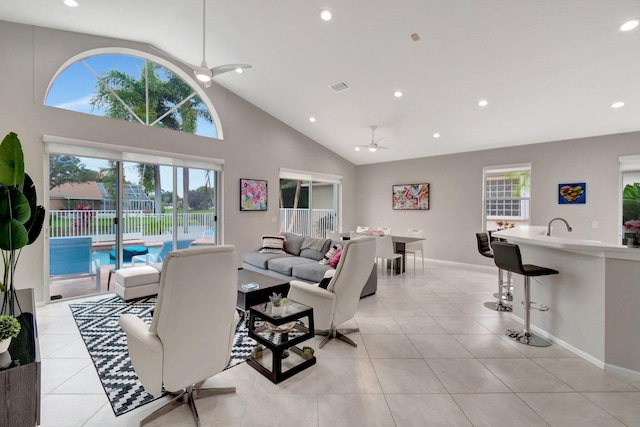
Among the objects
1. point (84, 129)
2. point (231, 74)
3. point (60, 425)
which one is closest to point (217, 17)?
point (231, 74)

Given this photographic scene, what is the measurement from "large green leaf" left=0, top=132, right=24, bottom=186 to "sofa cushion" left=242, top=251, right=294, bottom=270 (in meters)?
3.59

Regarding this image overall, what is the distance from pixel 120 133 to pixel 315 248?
3790 millimetres

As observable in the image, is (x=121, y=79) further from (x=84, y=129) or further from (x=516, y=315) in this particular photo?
(x=516, y=315)

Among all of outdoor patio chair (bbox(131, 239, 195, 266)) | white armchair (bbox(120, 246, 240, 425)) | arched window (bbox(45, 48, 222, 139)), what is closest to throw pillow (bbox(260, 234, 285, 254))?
outdoor patio chair (bbox(131, 239, 195, 266))

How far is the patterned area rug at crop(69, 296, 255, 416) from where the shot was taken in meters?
2.12

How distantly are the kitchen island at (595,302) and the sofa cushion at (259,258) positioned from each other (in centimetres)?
387

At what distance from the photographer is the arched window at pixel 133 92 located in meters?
4.33

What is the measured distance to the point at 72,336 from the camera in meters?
3.06

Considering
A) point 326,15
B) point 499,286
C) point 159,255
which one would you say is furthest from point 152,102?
point 499,286

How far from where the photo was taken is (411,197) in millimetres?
7715

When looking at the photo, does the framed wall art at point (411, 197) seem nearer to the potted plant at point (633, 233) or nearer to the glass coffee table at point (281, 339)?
the potted plant at point (633, 233)

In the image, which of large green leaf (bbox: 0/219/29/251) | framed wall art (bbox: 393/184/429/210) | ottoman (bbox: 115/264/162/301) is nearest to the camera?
large green leaf (bbox: 0/219/29/251)

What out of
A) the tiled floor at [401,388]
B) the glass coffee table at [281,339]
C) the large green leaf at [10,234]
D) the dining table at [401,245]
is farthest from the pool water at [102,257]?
the dining table at [401,245]

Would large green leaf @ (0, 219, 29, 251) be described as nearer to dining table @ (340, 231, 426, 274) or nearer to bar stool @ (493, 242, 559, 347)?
bar stool @ (493, 242, 559, 347)
